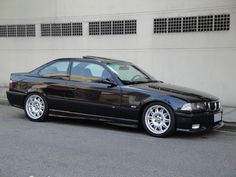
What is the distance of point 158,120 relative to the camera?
313 inches

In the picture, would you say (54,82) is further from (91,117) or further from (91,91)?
(91,117)

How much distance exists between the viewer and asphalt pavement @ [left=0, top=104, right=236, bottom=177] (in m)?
5.69

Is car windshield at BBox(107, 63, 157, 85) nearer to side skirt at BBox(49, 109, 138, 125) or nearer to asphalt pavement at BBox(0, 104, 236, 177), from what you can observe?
side skirt at BBox(49, 109, 138, 125)

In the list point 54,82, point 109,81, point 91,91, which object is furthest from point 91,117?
point 54,82

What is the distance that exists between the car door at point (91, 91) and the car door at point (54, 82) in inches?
6.9

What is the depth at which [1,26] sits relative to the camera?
629 inches

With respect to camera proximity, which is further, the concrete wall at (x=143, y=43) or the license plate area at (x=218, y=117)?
the concrete wall at (x=143, y=43)

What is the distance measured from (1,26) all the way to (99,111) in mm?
8899

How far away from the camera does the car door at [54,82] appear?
29.7 feet

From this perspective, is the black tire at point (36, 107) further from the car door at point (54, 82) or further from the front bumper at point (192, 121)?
the front bumper at point (192, 121)

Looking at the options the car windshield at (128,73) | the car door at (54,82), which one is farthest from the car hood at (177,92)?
the car door at (54,82)

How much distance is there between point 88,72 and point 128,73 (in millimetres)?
858

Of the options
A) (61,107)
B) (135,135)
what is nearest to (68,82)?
(61,107)

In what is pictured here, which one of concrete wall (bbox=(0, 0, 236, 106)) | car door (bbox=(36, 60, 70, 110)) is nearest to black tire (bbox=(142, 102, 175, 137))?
car door (bbox=(36, 60, 70, 110))
